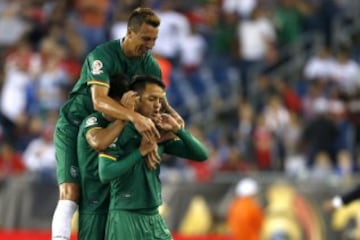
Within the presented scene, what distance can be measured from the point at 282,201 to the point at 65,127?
24.7 ft

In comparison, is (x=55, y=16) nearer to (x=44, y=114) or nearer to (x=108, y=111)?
(x=44, y=114)

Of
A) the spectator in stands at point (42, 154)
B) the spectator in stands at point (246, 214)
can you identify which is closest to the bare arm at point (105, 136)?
the spectator in stands at point (246, 214)

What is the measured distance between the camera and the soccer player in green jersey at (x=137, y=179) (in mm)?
8000

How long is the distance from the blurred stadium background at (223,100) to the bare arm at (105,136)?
688 centimetres

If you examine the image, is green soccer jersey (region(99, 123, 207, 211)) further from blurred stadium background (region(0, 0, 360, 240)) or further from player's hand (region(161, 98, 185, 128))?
blurred stadium background (region(0, 0, 360, 240))

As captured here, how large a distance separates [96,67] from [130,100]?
2.32 feet

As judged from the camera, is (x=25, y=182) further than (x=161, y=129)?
Yes

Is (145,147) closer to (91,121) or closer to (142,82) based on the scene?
(142,82)

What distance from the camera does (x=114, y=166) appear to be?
7.89 meters

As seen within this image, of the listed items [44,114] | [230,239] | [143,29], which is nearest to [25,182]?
[44,114]

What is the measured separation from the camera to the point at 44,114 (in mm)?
17891

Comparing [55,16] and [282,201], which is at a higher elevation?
[55,16]

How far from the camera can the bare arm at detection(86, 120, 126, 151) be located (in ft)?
26.2

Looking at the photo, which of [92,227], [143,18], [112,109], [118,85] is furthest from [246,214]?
[112,109]
